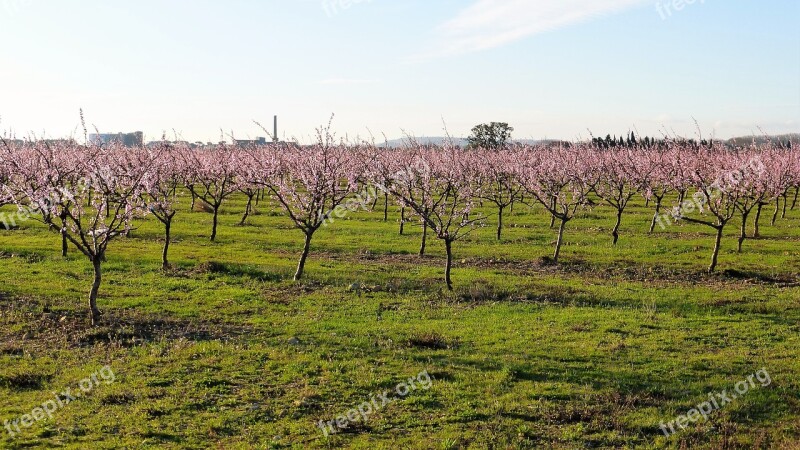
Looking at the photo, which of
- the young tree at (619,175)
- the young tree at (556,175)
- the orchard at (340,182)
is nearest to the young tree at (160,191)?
the orchard at (340,182)

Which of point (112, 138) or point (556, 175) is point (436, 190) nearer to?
point (556, 175)

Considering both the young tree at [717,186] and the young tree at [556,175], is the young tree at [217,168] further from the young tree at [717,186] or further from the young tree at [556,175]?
the young tree at [717,186]

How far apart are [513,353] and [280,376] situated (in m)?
5.01

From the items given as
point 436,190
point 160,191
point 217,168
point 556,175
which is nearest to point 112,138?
point 217,168

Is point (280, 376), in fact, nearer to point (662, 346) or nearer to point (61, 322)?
point (61, 322)

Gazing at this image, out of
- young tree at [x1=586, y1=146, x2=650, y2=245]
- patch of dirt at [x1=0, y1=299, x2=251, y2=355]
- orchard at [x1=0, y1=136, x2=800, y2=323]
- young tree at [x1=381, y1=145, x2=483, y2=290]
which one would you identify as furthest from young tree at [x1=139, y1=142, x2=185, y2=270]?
young tree at [x1=586, y1=146, x2=650, y2=245]

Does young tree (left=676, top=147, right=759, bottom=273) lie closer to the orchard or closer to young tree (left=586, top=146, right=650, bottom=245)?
the orchard

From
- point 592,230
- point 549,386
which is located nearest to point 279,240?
point 592,230

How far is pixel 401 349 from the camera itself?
558 inches

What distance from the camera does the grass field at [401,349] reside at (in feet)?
32.7

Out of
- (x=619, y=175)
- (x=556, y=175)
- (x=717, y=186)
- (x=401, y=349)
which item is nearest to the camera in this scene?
(x=401, y=349)

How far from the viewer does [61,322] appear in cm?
1579

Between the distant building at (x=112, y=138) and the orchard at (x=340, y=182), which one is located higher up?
the distant building at (x=112, y=138)

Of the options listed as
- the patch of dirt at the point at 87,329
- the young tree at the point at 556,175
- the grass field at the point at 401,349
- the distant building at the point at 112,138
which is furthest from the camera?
the young tree at the point at 556,175
